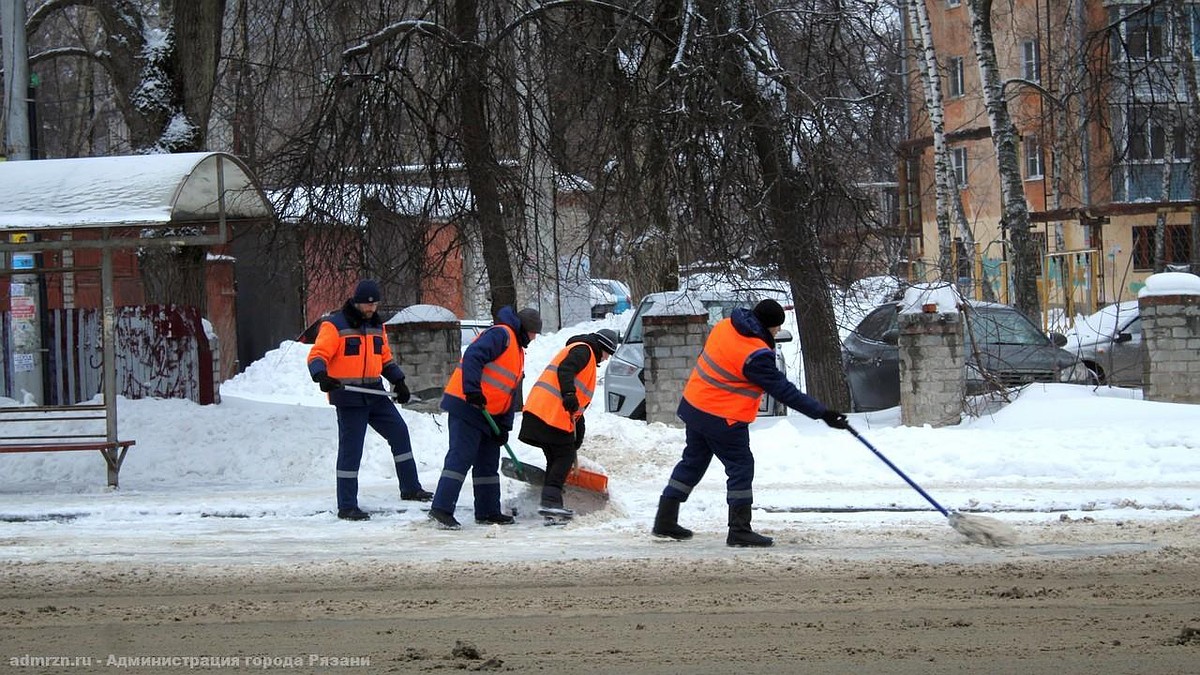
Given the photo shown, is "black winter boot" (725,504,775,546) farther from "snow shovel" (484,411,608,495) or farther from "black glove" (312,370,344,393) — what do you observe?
"black glove" (312,370,344,393)

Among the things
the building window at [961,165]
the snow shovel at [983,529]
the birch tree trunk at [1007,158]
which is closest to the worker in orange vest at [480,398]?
the snow shovel at [983,529]

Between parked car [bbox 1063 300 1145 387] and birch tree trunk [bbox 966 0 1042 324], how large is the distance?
41.1 inches

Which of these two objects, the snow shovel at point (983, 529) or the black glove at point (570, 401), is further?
the black glove at point (570, 401)

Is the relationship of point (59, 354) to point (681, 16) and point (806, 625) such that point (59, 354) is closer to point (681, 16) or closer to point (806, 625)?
point (681, 16)

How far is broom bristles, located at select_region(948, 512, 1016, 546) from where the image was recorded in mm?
8430

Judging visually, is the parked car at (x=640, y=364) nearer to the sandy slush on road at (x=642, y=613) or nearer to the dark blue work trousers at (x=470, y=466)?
the dark blue work trousers at (x=470, y=466)

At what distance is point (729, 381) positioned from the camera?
8773 millimetres

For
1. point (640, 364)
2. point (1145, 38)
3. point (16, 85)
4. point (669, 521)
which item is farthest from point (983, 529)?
point (1145, 38)

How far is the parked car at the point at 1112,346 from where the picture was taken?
1789 centimetres

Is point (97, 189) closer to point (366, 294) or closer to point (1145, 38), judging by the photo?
point (366, 294)

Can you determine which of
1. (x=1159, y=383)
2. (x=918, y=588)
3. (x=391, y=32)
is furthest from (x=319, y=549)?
(x=1159, y=383)

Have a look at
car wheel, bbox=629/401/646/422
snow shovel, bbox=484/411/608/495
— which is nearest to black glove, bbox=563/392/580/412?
snow shovel, bbox=484/411/608/495

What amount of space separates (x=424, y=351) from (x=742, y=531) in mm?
7646

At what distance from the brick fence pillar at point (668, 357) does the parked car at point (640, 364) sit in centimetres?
48
